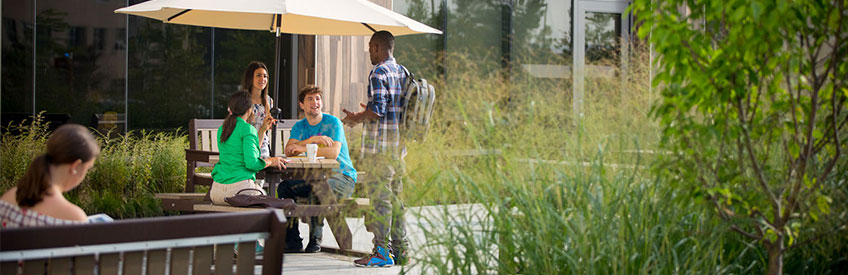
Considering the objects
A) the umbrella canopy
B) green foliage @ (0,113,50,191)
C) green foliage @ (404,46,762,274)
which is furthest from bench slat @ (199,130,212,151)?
green foliage @ (404,46,762,274)

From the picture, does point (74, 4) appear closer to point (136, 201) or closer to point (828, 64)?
point (136, 201)

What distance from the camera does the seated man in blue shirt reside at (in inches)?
244

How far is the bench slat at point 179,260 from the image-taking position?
242 centimetres

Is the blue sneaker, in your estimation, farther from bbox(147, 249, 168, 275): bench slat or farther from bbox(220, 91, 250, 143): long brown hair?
bbox(147, 249, 168, 275): bench slat

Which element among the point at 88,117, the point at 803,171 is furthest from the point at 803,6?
the point at 88,117

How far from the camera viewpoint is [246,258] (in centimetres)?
255

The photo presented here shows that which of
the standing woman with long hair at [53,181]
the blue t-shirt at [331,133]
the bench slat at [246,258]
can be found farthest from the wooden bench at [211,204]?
the standing woman with long hair at [53,181]

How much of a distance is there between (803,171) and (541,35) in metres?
9.43

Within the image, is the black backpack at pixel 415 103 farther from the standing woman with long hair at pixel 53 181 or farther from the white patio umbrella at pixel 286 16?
the standing woman with long hair at pixel 53 181

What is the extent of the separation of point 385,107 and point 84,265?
357 cm

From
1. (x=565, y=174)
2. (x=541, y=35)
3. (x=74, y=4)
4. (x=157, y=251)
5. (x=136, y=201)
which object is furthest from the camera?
(x=541, y=35)

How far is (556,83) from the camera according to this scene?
4.44 m

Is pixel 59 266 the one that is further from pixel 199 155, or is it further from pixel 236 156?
pixel 199 155

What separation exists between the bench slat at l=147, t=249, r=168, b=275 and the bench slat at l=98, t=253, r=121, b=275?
0.08 meters
